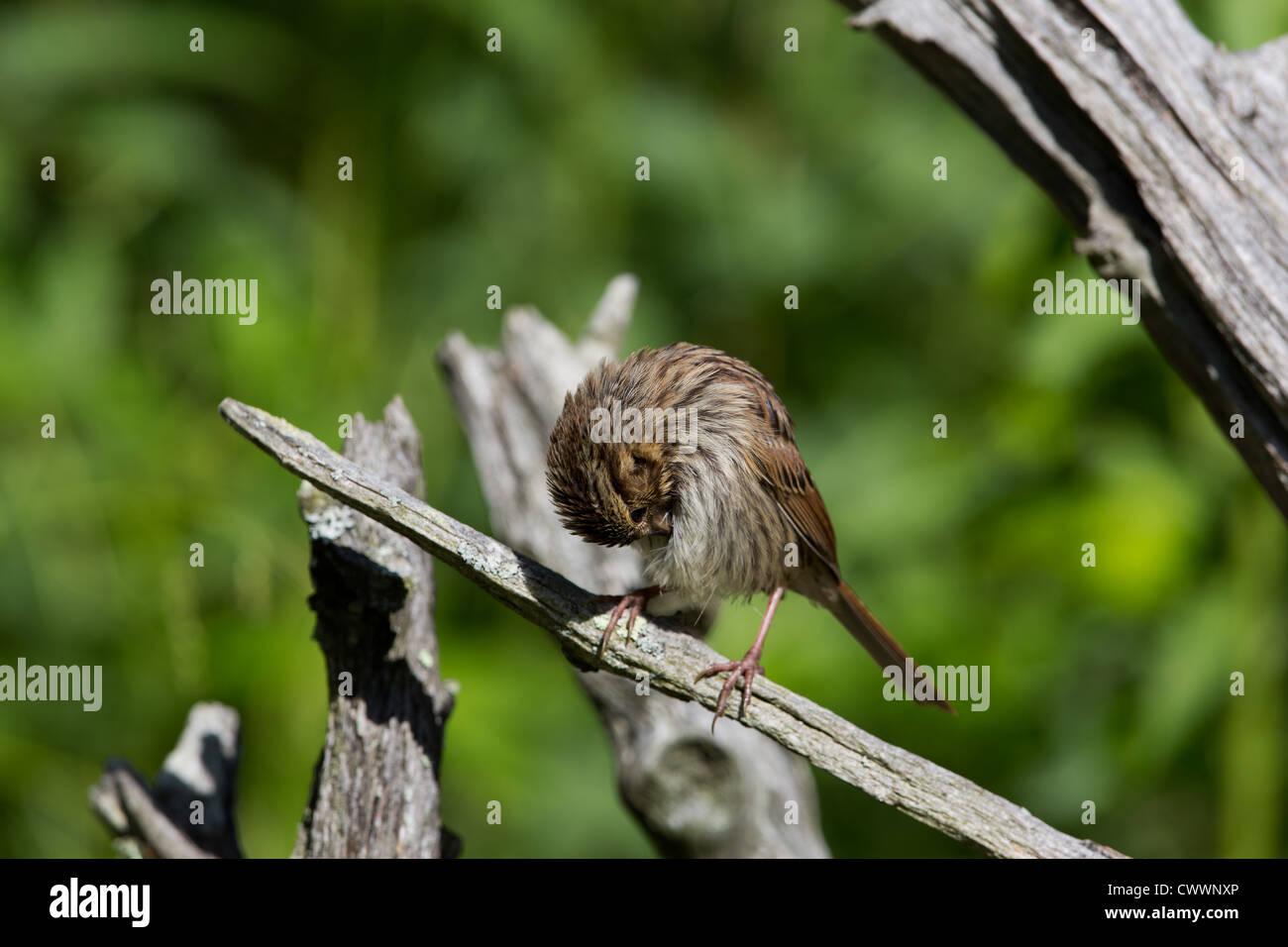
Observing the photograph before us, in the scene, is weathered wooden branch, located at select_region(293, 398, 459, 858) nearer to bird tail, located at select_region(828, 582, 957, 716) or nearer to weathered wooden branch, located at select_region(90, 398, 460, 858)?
weathered wooden branch, located at select_region(90, 398, 460, 858)

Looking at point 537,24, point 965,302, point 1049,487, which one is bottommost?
point 1049,487

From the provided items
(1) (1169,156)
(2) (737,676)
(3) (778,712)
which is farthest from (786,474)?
(1) (1169,156)

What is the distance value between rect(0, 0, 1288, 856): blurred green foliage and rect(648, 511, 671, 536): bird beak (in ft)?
5.09

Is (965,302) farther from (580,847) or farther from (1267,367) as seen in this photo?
(1267,367)

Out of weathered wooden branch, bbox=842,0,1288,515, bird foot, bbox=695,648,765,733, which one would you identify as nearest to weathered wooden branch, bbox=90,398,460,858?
bird foot, bbox=695,648,765,733

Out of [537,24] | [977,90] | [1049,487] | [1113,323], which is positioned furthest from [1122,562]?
[537,24]

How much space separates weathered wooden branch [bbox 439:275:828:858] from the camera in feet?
12.9

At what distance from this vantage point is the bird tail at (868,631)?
4.08m

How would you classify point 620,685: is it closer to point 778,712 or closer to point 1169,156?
point 778,712

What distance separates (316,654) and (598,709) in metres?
1.44

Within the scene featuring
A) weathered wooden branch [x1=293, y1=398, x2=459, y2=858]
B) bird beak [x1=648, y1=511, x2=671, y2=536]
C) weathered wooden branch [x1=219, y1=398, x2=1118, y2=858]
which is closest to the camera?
weathered wooden branch [x1=219, y1=398, x2=1118, y2=858]

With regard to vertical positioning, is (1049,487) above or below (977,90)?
below

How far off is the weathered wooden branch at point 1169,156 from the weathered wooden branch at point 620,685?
1.54 meters

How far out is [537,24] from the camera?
20.5 feet
